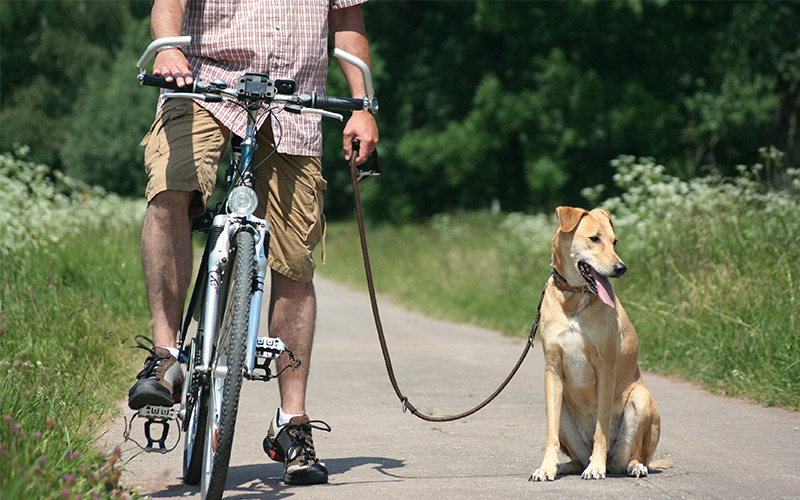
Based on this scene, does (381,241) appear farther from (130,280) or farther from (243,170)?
(243,170)

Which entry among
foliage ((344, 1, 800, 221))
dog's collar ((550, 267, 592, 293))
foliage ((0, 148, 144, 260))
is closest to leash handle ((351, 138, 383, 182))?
dog's collar ((550, 267, 592, 293))

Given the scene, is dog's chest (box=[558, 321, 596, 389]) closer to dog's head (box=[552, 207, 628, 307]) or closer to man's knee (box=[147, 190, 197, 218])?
dog's head (box=[552, 207, 628, 307])

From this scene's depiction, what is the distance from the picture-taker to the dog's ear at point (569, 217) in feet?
12.5

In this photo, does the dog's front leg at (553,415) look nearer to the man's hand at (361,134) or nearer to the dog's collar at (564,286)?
the dog's collar at (564,286)

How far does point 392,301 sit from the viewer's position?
1451cm

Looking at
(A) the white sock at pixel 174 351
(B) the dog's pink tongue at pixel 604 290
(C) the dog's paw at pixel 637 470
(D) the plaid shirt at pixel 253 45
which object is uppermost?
(D) the plaid shirt at pixel 253 45

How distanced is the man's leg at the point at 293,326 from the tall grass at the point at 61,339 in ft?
2.40

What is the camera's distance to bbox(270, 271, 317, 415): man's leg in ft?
11.9

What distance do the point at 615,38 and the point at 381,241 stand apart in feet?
29.8

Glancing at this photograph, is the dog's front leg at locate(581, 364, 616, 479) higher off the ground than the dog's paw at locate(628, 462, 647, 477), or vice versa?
the dog's front leg at locate(581, 364, 616, 479)

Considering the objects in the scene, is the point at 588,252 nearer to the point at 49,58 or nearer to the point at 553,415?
the point at 553,415

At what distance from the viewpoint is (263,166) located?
363 cm

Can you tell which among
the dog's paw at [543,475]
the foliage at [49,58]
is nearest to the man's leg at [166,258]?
the dog's paw at [543,475]

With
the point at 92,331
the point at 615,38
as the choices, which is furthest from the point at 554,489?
the point at 615,38
